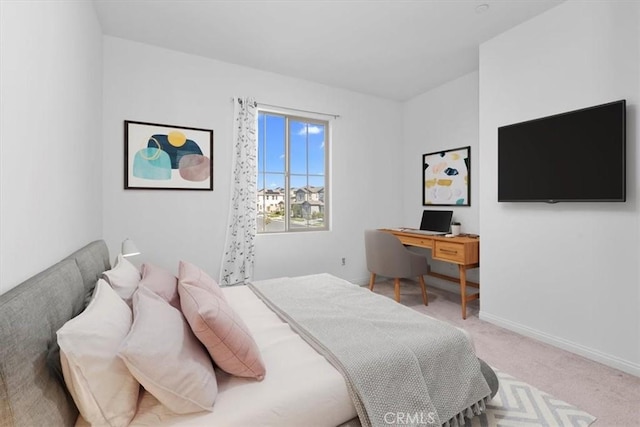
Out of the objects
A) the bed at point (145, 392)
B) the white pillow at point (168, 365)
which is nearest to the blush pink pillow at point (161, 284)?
the bed at point (145, 392)

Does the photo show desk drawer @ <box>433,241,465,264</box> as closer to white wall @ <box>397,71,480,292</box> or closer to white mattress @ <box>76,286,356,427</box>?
white wall @ <box>397,71,480,292</box>

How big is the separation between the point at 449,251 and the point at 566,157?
1303 millimetres

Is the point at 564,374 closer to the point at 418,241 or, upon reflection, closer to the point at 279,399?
the point at 418,241

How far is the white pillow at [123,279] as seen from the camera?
150 cm

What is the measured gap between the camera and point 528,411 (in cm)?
167

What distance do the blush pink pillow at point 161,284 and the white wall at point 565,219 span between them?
2.75 meters

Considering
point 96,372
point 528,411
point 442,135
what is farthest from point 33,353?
point 442,135

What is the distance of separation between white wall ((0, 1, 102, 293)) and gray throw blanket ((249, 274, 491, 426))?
1178 mm

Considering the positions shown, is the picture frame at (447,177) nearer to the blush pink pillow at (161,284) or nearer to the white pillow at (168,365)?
the blush pink pillow at (161,284)

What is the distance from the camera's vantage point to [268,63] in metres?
3.41

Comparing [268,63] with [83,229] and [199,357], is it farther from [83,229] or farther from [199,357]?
[199,357]

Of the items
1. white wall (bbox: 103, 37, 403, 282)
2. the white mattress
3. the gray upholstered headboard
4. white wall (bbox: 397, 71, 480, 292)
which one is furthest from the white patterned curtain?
white wall (bbox: 397, 71, 480, 292)

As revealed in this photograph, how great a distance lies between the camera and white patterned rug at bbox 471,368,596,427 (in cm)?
159

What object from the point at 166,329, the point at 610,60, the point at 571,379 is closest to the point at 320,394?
the point at 166,329
